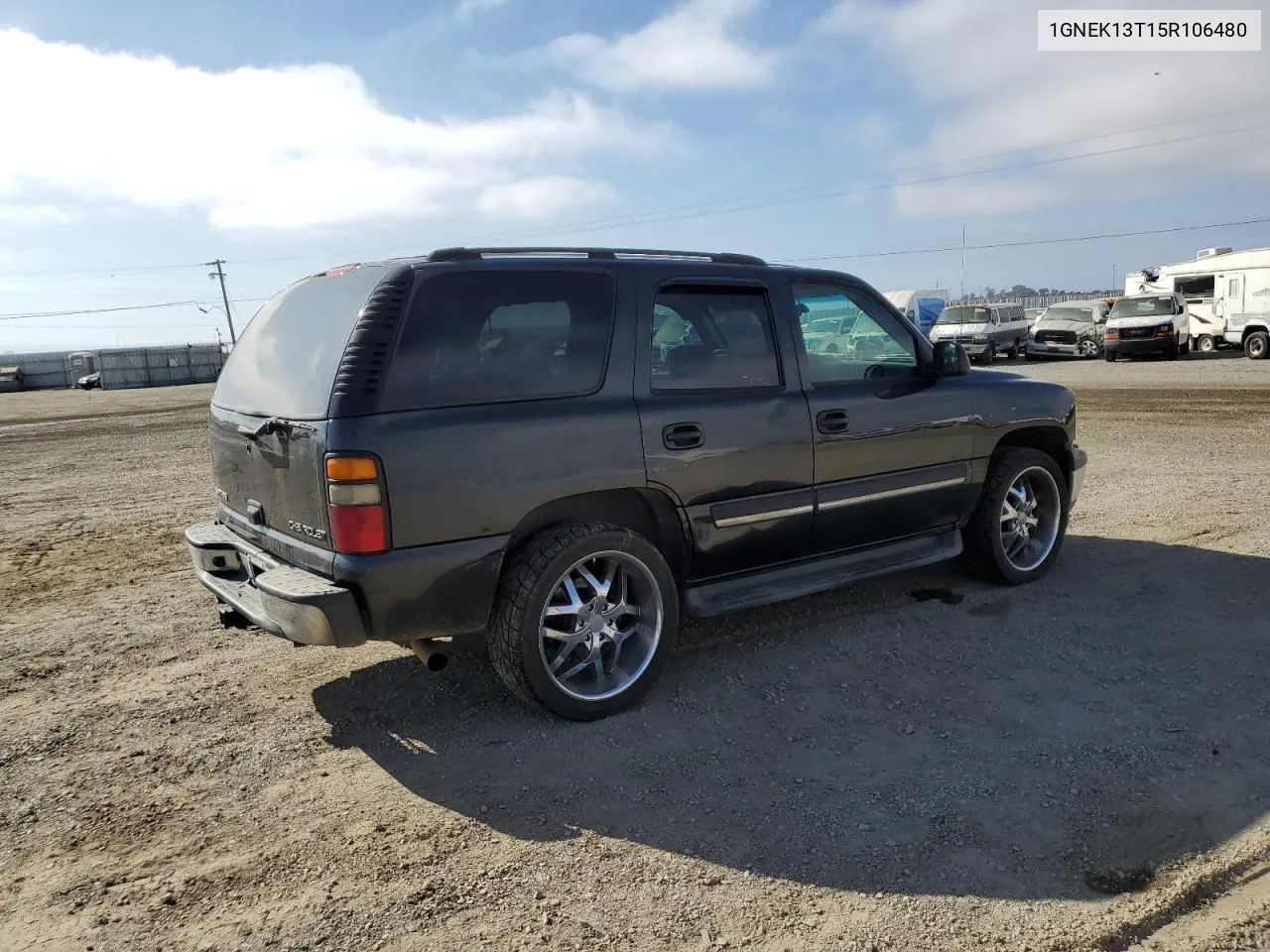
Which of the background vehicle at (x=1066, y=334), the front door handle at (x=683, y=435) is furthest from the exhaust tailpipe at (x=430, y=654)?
the background vehicle at (x=1066, y=334)

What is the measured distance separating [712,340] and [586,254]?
68 cm

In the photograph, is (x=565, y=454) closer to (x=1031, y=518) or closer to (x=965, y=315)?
(x=1031, y=518)

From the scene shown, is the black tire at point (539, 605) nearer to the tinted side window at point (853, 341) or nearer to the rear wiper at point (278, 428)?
the rear wiper at point (278, 428)

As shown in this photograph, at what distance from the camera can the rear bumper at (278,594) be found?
321 cm

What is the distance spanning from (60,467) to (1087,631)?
42.7ft

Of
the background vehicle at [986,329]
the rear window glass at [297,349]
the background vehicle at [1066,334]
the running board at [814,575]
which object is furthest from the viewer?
the background vehicle at [1066,334]

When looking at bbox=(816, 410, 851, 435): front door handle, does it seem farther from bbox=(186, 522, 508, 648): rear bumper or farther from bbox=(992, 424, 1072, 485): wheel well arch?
bbox=(186, 522, 508, 648): rear bumper

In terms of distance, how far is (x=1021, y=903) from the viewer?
257cm

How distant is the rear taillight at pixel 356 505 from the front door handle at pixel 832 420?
2.11 metres

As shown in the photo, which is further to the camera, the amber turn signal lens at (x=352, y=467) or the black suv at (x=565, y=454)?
the black suv at (x=565, y=454)

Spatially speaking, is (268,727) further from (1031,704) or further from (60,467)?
(60,467)

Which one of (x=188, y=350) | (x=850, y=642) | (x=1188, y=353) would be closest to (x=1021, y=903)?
(x=850, y=642)

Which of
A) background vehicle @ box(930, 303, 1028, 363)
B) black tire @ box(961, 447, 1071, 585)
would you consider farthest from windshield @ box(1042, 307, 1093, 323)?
black tire @ box(961, 447, 1071, 585)

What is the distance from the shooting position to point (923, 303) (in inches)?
1313
